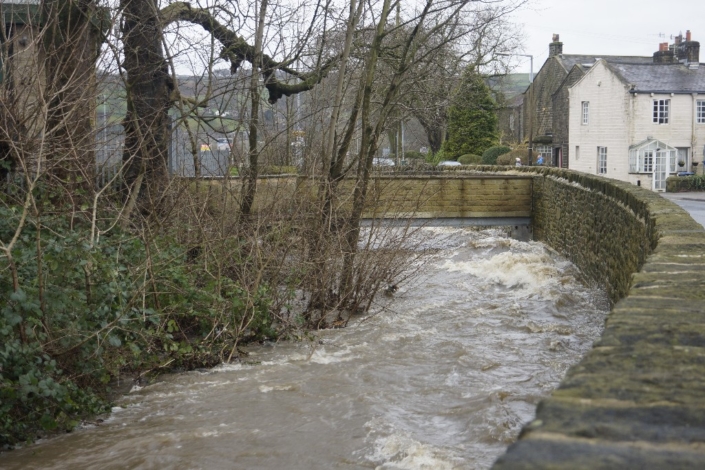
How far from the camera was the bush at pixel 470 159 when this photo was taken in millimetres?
50062

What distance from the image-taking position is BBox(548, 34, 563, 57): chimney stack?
197ft

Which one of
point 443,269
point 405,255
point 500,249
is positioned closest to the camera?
point 405,255

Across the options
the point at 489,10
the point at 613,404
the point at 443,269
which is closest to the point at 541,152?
the point at 443,269

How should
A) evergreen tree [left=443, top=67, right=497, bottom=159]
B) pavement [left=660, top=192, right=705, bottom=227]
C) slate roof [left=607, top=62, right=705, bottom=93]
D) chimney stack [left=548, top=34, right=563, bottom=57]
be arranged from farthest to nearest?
chimney stack [left=548, top=34, right=563, bottom=57] → evergreen tree [left=443, top=67, right=497, bottom=159] → slate roof [left=607, top=62, right=705, bottom=93] → pavement [left=660, top=192, right=705, bottom=227]

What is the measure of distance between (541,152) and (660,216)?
169 ft

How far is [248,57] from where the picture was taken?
44.6ft

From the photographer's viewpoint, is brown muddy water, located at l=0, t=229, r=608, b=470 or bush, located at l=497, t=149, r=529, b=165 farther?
bush, located at l=497, t=149, r=529, b=165

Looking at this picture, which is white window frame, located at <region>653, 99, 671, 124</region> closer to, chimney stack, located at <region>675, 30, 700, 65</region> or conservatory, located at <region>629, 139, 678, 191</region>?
conservatory, located at <region>629, 139, 678, 191</region>

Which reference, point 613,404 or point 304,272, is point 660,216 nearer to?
point 304,272

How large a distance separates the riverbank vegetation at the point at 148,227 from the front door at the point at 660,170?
1294 inches

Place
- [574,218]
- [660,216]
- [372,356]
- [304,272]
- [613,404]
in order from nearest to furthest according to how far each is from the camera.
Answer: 1. [613,404]
2. [660,216]
3. [372,356]
4. [304,272]
5. [574,218]

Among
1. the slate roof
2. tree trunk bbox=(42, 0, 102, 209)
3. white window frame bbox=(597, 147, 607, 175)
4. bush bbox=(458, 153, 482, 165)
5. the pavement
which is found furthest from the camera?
bush bbox=(458, 153, 482, 165)

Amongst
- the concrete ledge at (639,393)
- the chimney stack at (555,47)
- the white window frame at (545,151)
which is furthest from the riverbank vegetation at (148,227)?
the chimney stack at (555,47)

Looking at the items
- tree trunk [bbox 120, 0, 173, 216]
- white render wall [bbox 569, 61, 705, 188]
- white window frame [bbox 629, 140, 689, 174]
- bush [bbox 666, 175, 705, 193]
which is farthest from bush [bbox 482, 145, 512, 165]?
tree trunk [bbox 120, 0, 173, 216]
